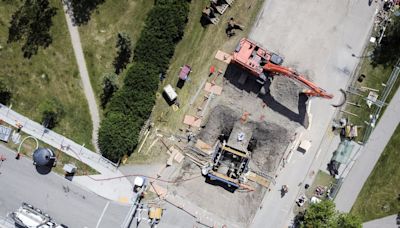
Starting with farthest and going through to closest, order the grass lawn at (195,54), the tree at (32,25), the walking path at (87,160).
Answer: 1. the grass lawn at (195,54)
2. the walking path at (87,160)
3. the tree at (32,25)

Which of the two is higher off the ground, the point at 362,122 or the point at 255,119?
the point at 362,122

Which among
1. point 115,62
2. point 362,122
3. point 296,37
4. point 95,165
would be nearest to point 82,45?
point 115,62

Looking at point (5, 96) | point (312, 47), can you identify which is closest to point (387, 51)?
point (312, 47)

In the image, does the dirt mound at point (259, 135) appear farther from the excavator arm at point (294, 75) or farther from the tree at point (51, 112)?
the tree at point (51, 112)

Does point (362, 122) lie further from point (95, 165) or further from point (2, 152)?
point (2, 152)

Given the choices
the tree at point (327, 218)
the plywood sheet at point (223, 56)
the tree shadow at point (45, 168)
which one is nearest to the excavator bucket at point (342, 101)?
the tree at point (327, 218)

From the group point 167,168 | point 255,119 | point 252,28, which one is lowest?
point 167,168
